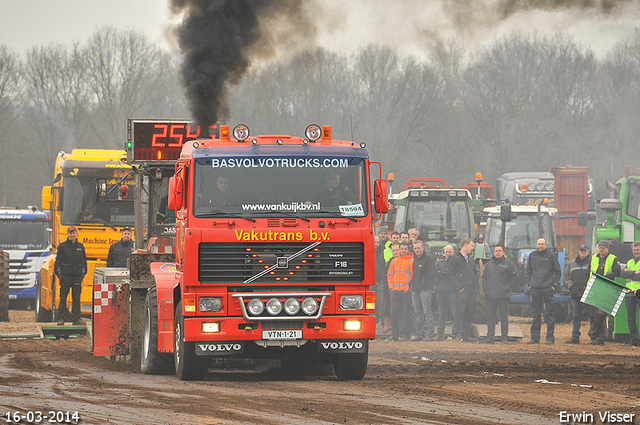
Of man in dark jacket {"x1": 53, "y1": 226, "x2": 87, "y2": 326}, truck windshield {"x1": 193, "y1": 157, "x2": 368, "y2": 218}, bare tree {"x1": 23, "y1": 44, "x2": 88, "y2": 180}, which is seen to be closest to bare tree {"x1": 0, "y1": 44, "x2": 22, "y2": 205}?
bare tree {"x1": 23, "y1": 44, "x2": 88, "y2": 180}

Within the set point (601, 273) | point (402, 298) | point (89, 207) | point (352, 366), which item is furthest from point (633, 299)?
point (89, 207)

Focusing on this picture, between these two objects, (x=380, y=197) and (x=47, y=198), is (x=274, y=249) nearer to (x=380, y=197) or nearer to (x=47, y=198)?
(x=380, y=197)

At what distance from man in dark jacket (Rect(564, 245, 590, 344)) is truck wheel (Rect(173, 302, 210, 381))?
9490 mm

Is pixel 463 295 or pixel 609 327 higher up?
pixel 463 295

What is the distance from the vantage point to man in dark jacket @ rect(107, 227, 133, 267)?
18.6 meters

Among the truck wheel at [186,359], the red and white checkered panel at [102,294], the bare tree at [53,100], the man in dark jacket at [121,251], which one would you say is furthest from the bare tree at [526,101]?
the truck wheel at [186,359]

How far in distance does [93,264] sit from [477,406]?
45.0 ft

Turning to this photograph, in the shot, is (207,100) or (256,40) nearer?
(207,100)

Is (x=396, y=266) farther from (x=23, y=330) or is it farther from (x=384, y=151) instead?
(x=384, y=151)

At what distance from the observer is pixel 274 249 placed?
10.6 meters

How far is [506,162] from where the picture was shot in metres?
56.2

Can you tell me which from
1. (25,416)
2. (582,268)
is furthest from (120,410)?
(582,268)

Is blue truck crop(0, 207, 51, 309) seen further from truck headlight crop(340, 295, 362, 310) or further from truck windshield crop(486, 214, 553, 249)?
truck headlight crop(340, 295, 362, 310)

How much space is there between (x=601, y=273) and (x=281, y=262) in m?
9.68
